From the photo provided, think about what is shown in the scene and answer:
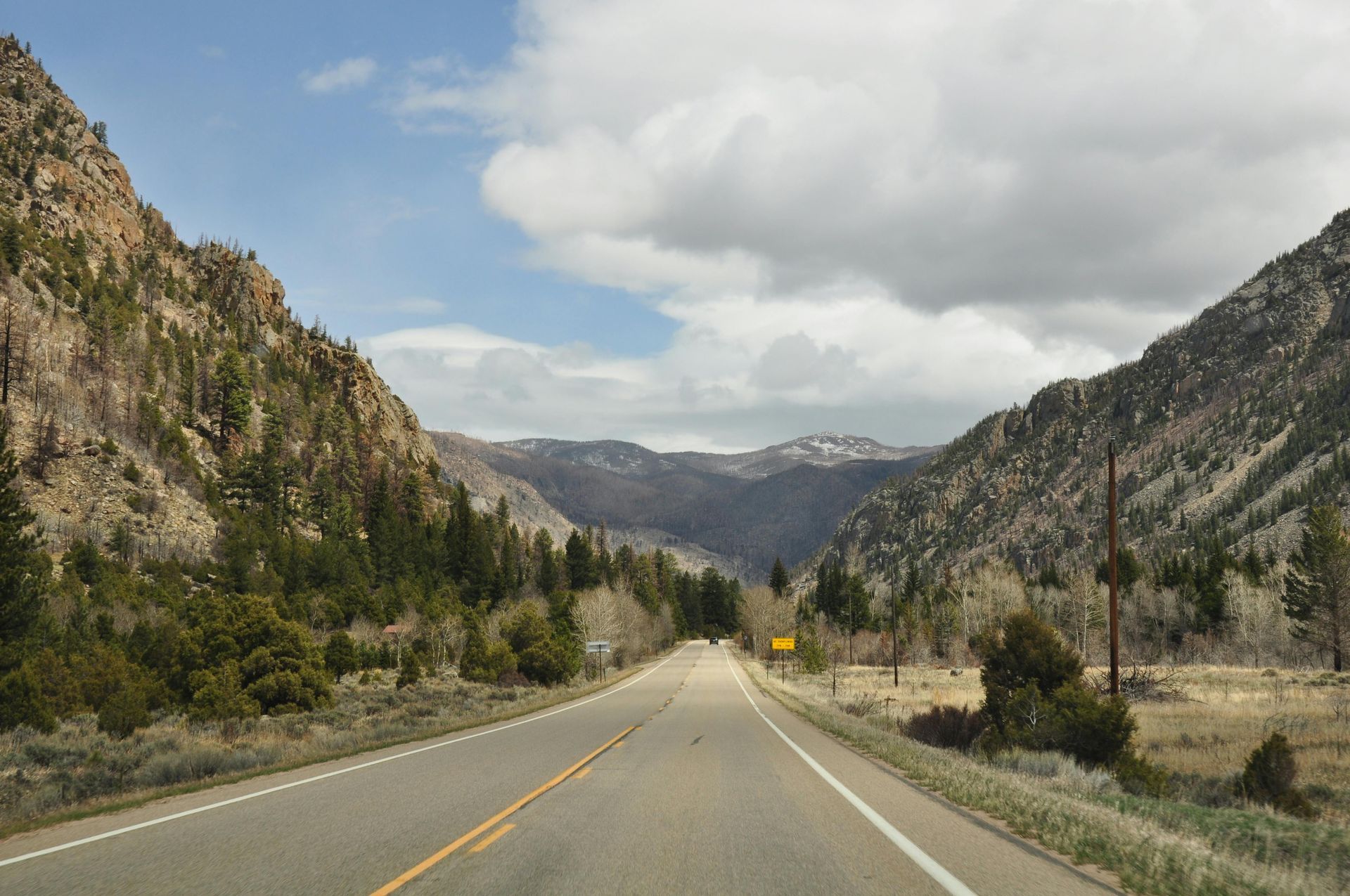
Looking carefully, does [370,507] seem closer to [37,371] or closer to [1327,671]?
[37,371]

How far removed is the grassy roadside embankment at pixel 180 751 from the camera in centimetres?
1177

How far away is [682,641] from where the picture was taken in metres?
170

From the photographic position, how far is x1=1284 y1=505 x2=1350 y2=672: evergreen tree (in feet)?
200

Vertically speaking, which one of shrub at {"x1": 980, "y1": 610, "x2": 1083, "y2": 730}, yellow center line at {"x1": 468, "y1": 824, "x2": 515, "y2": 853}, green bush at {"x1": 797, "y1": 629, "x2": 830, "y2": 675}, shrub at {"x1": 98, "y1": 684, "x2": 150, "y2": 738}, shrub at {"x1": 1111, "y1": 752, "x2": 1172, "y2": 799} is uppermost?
yellow center line at {"x1": 468, "y1": 824, "x2": 515, "y2": 853}

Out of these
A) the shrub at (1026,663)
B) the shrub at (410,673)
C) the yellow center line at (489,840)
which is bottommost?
the shrub at (410,673)

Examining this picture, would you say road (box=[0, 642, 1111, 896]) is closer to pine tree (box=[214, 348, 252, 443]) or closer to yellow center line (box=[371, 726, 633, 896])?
yellow center line (box=[371, 726, 633, 896])

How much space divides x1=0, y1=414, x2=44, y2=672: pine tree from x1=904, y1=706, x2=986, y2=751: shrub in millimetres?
33345

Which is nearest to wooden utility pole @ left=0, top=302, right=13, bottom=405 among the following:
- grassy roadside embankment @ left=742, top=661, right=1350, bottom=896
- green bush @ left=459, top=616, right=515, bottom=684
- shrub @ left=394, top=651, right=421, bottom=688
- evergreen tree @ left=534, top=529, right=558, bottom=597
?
evergreen tree @ left=534, top=529, right=558, bottom=597

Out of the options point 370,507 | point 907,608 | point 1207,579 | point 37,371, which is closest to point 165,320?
point 37,371

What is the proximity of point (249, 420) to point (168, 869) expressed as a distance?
14615 cm

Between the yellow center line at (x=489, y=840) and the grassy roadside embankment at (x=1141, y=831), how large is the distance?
5199 mm

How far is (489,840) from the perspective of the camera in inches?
320

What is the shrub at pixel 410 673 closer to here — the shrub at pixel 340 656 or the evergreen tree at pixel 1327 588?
the shrub at pixel 340 656

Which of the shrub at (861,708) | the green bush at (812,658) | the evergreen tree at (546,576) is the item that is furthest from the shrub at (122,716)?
the evergreen tree at (546,576)
